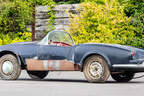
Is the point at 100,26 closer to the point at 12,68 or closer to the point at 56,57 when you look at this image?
the point at 12,68

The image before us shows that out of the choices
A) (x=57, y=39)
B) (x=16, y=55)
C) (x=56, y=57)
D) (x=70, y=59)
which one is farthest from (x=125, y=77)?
(x=16, y=55)

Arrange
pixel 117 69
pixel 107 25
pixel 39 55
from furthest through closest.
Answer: pixel 107 25 < pixel 39 55 < pixel 117 69

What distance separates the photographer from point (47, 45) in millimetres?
13594

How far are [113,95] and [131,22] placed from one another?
24975mm

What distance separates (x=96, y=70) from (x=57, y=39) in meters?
1.77

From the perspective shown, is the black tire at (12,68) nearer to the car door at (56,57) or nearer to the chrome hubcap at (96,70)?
the car door at (56,57)

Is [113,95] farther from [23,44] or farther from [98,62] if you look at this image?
[23,44]

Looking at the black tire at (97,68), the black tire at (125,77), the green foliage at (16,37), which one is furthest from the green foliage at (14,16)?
the black tire at (97,68)

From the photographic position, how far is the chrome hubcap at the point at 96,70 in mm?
12508

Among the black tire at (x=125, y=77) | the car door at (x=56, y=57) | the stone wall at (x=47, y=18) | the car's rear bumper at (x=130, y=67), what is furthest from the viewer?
the stone wall at (x=47, y=18)

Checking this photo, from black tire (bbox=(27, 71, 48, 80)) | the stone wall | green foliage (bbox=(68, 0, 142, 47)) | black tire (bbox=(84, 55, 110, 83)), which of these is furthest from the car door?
the stone wall

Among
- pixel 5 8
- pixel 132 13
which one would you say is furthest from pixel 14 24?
pixel 132 13

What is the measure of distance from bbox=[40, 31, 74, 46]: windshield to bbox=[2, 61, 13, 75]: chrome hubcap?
1154 millimetres

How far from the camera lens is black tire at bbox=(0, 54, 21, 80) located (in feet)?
45.3
